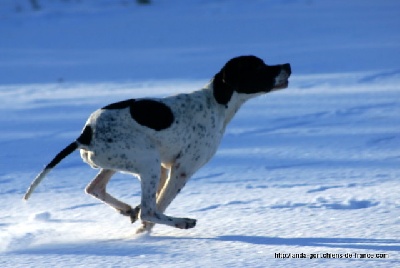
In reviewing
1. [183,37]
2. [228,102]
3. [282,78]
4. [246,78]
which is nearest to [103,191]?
[228,102]

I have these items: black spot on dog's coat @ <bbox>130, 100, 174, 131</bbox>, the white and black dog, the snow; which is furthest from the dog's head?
the snow

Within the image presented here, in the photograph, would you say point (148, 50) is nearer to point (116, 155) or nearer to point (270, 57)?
point (270, 57)

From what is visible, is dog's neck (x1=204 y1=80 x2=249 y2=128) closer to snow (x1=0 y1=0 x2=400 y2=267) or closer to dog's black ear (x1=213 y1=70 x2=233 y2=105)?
dog's black ear (x1=213 y1=70 x2=233 y2=105)

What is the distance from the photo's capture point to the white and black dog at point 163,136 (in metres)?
5.13

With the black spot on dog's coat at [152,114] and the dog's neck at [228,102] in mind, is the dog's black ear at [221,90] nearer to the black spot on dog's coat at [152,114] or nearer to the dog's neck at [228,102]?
the dog's neck at [228,102]

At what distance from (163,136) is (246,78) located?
2.06ft

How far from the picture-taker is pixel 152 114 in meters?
5.22

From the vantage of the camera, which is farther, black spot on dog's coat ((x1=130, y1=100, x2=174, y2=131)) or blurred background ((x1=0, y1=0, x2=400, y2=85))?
blurred background ((x1=0, y1=0, x2=400, y2=85))

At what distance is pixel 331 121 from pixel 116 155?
386 centimetres

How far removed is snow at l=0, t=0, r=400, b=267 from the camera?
16.5 feet

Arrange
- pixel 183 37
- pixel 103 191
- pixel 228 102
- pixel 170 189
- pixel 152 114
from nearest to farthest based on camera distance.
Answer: pixel 152 114
pixel 170 189
pixel 103 191
pixel 228 102
pixel 183 37

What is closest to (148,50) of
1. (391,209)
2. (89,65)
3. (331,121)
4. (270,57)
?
(89,65)

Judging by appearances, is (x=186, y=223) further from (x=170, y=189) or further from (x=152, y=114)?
(x=152, y=114)

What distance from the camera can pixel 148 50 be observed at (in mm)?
13570
